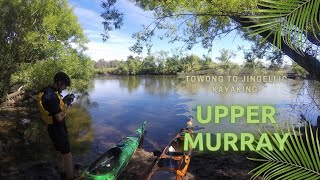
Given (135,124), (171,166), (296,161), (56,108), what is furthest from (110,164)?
(135,124)

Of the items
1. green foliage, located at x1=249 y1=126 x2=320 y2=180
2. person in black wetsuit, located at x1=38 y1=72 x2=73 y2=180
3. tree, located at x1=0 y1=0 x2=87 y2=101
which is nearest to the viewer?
→ green foliage, located at x1=249 y1=126 x2=320 y2=180

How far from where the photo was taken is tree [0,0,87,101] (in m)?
19.1

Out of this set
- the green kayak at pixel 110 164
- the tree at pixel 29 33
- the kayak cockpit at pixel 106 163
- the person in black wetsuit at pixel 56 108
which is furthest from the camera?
the tree at pixel 29 33

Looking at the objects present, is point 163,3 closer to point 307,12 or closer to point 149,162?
point 149,162

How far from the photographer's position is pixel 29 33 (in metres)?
19.7

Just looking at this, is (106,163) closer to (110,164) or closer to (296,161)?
(110,164)

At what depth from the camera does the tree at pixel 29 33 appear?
62.7 feet

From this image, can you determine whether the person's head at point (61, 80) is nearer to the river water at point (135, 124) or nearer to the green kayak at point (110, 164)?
the green kayak at point (110, 164)

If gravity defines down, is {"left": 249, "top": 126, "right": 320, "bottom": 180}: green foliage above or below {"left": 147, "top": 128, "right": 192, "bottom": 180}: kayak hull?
above

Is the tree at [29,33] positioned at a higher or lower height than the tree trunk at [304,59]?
A: higher

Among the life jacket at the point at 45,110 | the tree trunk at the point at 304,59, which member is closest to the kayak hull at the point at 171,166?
the life jacket at the point at 45,110

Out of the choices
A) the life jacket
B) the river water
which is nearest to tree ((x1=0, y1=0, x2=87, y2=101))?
the river water

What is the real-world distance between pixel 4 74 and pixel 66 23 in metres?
6.62

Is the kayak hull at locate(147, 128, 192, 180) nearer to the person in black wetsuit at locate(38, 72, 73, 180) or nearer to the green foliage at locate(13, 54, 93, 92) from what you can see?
the person in black wetsuit at locate(38, 72, 73, 180)
